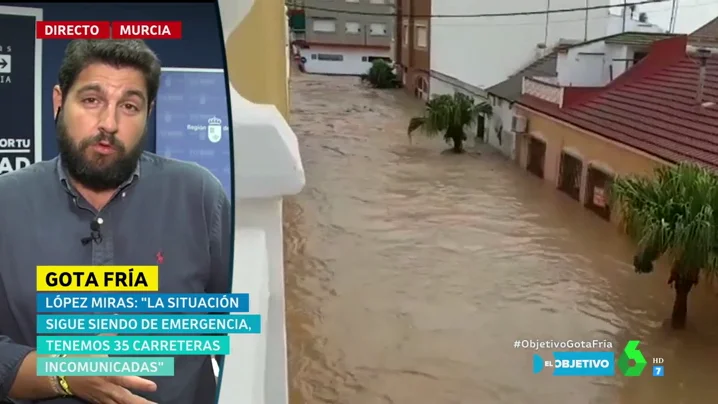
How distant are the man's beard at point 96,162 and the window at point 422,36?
82.1ft

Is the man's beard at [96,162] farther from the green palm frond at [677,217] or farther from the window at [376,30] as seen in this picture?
the window at [376,30]

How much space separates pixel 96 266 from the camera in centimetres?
207

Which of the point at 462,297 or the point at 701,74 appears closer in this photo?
the point at 462,297

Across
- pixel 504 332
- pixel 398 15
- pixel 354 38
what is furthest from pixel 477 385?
pixel 354 38

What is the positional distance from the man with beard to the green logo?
19.4ft

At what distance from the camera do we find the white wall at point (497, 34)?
23.6 metres

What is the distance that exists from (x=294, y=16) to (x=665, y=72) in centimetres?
2895

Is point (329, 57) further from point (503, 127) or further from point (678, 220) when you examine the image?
point (678, 220)

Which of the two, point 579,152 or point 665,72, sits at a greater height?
point 665,72

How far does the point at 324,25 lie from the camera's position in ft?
126

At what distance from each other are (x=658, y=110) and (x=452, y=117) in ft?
18.6

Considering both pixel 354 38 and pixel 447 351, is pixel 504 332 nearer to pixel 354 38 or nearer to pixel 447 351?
pixel 447 351

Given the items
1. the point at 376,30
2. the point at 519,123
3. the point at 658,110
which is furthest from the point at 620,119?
the point at 376,30

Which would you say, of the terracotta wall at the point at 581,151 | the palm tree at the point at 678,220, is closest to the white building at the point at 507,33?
the terracotta wall at the point at 581,151
